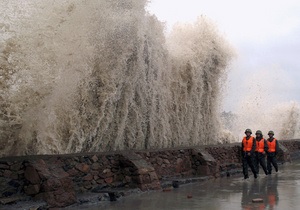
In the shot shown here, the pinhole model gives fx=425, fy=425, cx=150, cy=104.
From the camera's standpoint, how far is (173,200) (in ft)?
24.7

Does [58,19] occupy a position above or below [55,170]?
above

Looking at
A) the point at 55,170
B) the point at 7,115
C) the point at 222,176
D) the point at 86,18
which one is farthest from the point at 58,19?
the point at 222,176

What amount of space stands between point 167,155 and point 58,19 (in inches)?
158

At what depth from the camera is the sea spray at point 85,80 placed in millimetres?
→ 7945

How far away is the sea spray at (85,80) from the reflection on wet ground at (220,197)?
89.6 inches

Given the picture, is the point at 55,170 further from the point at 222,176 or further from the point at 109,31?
the point at 222,176

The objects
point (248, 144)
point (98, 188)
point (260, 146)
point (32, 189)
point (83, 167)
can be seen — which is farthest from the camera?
point (260, 146)

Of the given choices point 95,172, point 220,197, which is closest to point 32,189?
point 95,172

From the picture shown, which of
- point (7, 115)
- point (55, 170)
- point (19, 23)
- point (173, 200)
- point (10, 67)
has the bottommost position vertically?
point (173, 200)

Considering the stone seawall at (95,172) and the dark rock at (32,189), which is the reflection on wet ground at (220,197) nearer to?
the stone seawall at (95,172)

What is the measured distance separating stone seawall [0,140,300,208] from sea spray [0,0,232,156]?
1215 millimetres

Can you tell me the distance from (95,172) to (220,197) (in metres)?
2.39

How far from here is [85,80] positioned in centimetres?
973

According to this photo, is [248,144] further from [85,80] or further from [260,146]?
[85,80]
